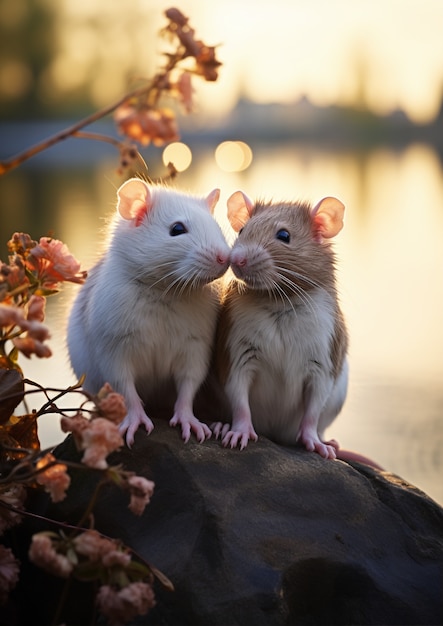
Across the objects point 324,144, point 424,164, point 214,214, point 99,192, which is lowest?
point 214,214

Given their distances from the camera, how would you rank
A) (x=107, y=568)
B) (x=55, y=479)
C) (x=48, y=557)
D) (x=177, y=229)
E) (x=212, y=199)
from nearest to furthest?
→ (x=48, y=557), (x=107, y=568), (x=55, y=479), (x=177, y=229), (x=212, y=199)

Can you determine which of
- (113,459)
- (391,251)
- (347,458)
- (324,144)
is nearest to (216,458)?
(113,459)

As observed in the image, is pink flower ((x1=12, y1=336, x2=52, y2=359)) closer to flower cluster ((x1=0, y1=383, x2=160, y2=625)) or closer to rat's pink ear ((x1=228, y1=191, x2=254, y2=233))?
flower cluster ((x1=0, y1=383, x2=160, y2=625))

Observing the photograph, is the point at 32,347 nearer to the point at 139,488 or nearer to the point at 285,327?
the point at 139,488

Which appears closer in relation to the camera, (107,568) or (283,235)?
(107,568)

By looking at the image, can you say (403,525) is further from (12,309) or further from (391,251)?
(391,251)

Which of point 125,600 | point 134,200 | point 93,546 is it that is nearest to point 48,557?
point 93,546

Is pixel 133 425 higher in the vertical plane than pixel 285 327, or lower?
lower
